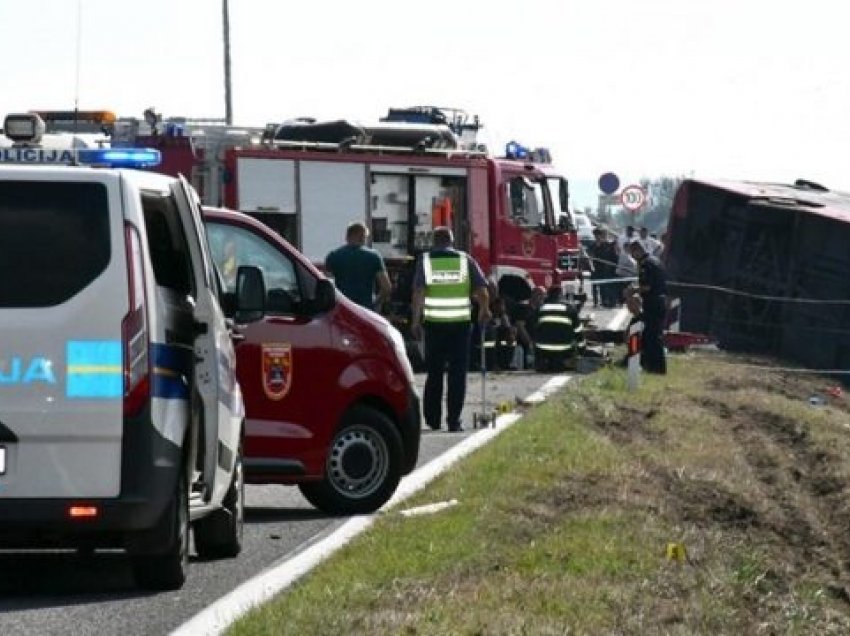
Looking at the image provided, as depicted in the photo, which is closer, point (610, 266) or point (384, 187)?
point (384, 187)

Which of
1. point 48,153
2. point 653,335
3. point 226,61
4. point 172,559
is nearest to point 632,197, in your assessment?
point 226,61

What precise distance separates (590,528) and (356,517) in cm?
220

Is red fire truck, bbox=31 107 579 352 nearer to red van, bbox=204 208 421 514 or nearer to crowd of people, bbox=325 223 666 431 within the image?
crowd of people, bbox=325 223 666 431

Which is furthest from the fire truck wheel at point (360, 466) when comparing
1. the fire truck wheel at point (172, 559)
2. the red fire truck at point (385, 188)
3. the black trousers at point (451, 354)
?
the red fire truck at point (385, 188)

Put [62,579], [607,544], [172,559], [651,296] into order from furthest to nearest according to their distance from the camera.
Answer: [651,296] → [607,544] → [62,579] → [172,559]

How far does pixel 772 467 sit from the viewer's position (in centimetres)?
2130

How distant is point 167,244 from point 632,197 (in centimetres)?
4667

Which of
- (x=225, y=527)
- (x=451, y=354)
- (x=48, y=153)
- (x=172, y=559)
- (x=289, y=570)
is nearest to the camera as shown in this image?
(x=172, y=559)

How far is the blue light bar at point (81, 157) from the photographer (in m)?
11.5

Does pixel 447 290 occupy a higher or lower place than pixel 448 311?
higher

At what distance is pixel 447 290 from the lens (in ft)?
73.8

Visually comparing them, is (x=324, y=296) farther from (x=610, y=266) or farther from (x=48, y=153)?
(x=610, y=266)

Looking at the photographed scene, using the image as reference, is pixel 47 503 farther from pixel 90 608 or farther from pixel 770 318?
pixel 770 318

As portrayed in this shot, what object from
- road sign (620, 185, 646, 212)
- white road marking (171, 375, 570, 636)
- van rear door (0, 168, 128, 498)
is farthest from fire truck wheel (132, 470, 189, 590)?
road sign (620, 185, 646, 212)
